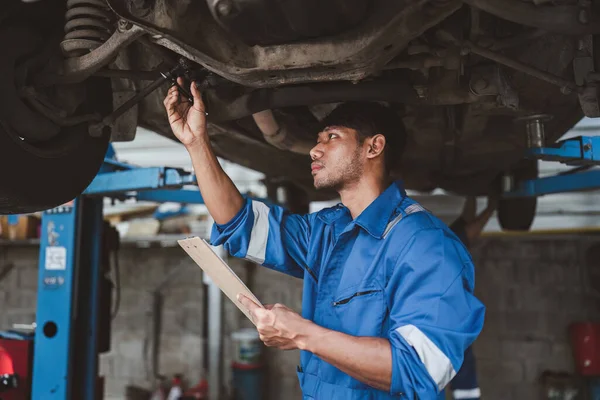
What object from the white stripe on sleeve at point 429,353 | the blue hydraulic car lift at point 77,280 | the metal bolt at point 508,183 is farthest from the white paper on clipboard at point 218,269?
the metal bolt at point 508,183

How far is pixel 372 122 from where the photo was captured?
1460mm

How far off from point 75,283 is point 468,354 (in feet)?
6.63

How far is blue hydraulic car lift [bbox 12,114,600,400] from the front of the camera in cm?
203

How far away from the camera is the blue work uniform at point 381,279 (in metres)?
0.98

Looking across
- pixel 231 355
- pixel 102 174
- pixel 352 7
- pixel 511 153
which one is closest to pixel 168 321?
pixel 231 355

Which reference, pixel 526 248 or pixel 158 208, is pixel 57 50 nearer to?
pixel 158 208

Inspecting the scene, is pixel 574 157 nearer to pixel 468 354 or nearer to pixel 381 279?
pixel 381 279

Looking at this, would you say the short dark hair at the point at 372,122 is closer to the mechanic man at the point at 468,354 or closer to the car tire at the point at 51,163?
the car tire at the point at 51,163

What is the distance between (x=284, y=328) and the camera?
101 cm

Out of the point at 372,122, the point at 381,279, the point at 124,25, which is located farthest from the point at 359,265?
the point at 124,25

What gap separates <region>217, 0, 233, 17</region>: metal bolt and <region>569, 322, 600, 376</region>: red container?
139 inches

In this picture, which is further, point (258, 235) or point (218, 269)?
point (258, 235)

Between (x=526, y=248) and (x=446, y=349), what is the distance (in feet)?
10.7

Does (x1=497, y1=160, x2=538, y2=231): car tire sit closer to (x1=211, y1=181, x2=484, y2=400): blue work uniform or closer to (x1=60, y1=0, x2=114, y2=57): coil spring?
(x1=211, y1=181, x2=484, y2=400): blue work uniform
